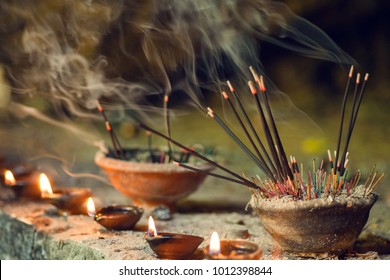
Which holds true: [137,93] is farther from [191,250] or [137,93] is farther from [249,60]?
[191,250]

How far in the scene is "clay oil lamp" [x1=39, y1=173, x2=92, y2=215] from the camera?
287cm

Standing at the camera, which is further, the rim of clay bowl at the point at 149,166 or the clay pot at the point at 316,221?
the rim of clay bowl at the point at 149,166

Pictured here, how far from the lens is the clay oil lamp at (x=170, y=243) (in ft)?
7.22

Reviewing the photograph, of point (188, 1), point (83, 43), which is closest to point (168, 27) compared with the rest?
point (188, 1)

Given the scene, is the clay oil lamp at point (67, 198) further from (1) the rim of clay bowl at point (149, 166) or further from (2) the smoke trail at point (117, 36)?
(2) the smoke trail at point (117, 36)

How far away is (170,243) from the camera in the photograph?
221 centimetres

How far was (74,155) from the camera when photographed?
16.6ft

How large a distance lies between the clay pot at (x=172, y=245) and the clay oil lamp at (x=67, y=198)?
0.89m

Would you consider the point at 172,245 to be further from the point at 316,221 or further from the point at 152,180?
the point at 152,180

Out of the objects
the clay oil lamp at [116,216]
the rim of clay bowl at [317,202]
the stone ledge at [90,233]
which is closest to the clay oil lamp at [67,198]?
the stone ledge at [90,233]

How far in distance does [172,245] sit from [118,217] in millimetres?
499
